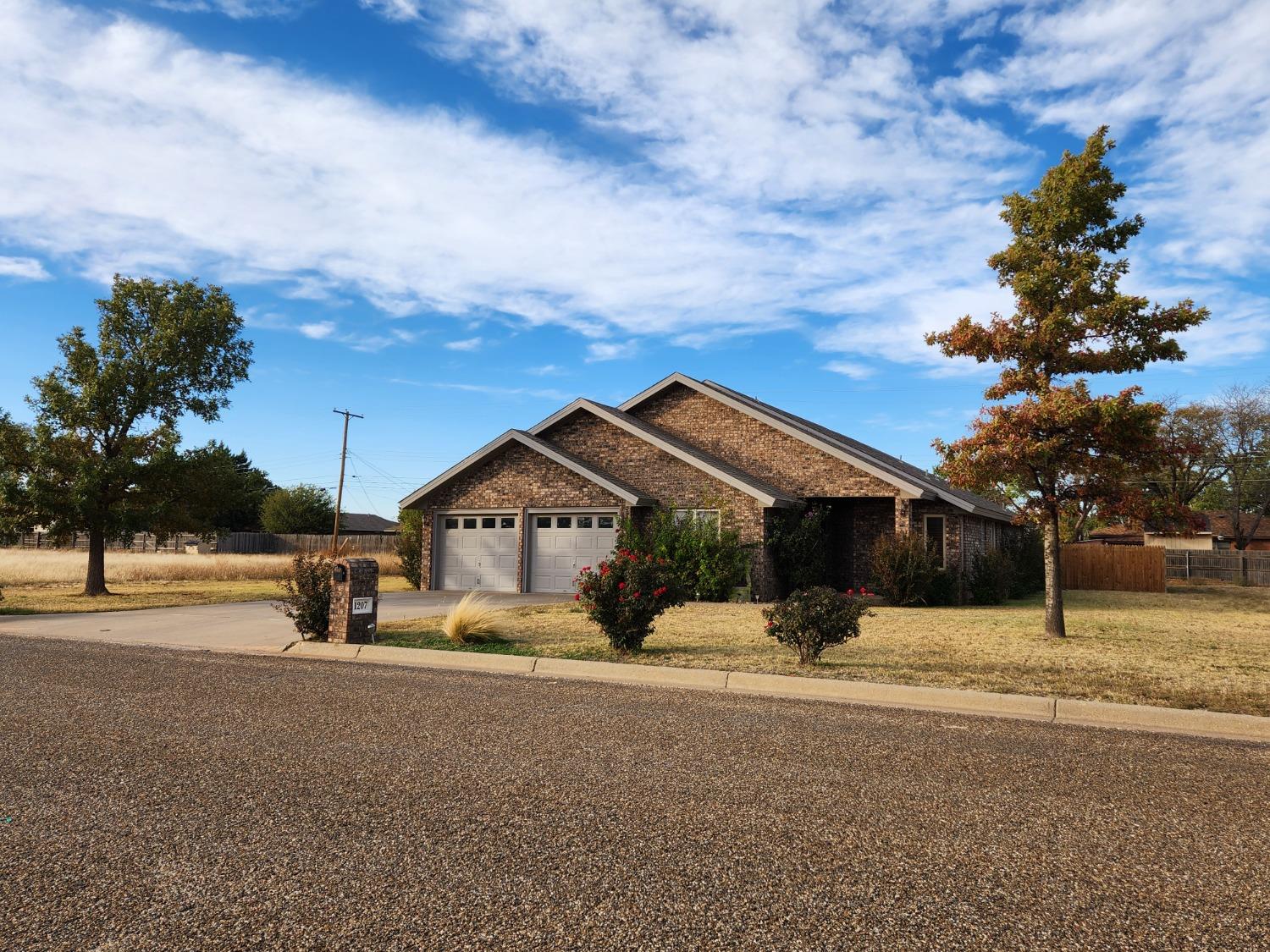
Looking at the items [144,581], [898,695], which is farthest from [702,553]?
[144,581]

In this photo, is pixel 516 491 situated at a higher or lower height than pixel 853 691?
higher

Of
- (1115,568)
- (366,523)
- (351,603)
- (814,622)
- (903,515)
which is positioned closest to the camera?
(814,622)

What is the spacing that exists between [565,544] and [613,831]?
18.3 metres

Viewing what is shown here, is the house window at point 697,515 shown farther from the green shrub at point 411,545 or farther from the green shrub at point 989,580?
the green shrub at point 411,545

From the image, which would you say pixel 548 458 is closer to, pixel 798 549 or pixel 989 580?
pixel 798 549

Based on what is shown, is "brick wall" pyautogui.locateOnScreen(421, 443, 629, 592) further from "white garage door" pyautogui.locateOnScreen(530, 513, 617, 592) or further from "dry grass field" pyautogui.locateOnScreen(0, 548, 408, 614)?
"dry grass field" pyautogui.locateOnScreen(0, 548, 408, 614)

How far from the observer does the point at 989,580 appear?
69.8 ft

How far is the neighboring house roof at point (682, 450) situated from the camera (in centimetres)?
2055

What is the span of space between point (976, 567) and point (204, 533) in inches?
853

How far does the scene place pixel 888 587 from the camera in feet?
64.2

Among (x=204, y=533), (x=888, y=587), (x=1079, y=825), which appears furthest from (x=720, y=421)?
(x=1079, y=825)

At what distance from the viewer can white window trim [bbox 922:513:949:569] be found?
20.5 meters

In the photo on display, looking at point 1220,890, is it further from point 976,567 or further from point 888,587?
point 976,567

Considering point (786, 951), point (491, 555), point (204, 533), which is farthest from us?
point (204, 533)
